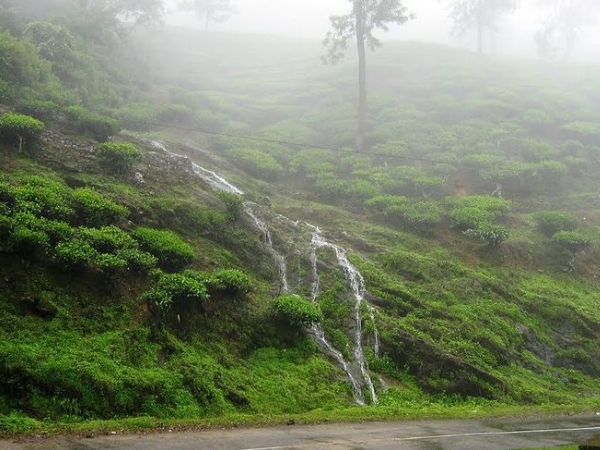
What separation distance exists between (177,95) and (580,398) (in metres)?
33.7

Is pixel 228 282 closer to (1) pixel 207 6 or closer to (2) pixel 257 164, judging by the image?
(2) pixel 257 164

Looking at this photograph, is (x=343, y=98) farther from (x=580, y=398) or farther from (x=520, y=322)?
(x=580, y=398)

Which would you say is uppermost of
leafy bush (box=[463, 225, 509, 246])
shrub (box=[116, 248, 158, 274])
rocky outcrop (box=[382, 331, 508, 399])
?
shrub (box=[116, 248, 158, 274])

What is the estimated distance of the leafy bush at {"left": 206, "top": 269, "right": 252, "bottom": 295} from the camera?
1557 centimetres

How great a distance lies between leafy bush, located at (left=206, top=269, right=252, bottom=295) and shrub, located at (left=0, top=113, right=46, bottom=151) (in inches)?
372

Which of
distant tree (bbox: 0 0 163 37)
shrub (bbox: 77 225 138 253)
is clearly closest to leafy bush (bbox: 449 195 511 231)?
shrub (bbox: 77 225 138 253)

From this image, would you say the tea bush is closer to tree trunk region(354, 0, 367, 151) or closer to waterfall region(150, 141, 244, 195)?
waterfall region(150, 141, 244, 195)

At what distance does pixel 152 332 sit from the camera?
1355 cm

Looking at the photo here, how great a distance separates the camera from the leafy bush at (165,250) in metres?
15.9

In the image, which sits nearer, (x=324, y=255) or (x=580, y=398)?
(x=580, y=398)

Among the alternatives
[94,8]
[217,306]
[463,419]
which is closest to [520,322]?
[463,419]

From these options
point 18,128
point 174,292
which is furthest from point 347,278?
point 18,128

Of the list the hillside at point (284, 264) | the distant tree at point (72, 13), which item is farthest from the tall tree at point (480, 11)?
the distant tree at point (72, 13)

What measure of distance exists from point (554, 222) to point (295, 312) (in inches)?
644
